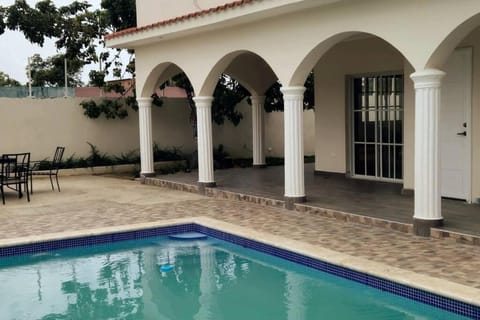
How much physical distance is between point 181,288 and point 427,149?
373cm

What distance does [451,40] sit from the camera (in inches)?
277

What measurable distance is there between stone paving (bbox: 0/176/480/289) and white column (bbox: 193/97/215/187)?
0.50m

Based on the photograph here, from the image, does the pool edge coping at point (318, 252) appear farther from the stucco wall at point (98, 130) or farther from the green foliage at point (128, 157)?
the green foliage at point (128, 157)

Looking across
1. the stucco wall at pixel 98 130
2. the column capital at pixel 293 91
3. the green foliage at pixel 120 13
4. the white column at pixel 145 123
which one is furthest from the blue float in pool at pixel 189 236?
the green foliage at pixel 120 13

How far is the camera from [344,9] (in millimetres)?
8383

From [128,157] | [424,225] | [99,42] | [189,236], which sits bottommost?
[189,236]

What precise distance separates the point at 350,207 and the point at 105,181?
27.3ft

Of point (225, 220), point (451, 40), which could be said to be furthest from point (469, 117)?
point (225, 220)

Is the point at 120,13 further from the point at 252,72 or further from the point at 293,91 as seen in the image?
the point at 293,91

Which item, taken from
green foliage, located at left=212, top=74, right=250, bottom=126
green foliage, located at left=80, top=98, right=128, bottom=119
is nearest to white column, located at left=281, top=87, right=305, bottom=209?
green foliage, located at left=212, top=74, right=250, bottom=126

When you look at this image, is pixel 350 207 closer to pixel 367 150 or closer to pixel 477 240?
pixel 477 240

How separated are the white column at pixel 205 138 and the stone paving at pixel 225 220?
0.50 metres

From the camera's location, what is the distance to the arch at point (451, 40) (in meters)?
6.75

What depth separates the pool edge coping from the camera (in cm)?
521
